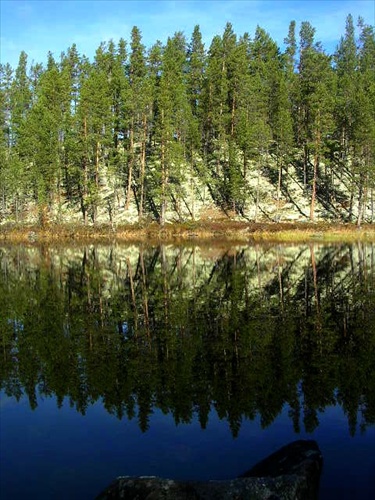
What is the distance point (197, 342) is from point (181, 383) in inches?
163

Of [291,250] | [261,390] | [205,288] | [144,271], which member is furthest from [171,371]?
[291,250]

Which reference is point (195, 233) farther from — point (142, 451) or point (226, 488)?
point (226, 488)

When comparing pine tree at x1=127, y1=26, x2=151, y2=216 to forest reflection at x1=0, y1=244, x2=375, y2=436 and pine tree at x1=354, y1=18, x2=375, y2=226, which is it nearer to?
pine tree at x1=354, y1=18, x2=375, y2=226

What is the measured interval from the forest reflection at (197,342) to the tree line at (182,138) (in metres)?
46.3

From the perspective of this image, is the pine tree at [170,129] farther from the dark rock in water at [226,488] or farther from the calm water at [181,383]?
the dark rock in water at [226,488]

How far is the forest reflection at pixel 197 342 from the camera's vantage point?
497 inches

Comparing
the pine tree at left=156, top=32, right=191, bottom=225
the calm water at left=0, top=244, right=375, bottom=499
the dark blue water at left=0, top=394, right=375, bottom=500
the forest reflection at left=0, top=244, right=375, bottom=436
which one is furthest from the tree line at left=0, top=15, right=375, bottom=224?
the dark blue water at left=0, top=394, right=375, bottom=500

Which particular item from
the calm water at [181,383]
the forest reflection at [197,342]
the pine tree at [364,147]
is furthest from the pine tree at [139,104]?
the calm water at [181,383]

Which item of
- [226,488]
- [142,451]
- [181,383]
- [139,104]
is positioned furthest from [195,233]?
[226,488]

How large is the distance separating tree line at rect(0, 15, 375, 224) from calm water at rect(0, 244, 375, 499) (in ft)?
171

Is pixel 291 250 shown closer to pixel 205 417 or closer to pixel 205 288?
pixel 205 288

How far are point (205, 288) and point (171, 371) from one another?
48.1 feet

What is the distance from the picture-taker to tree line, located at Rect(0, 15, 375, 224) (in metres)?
78.2

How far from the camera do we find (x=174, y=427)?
11.3 meters
